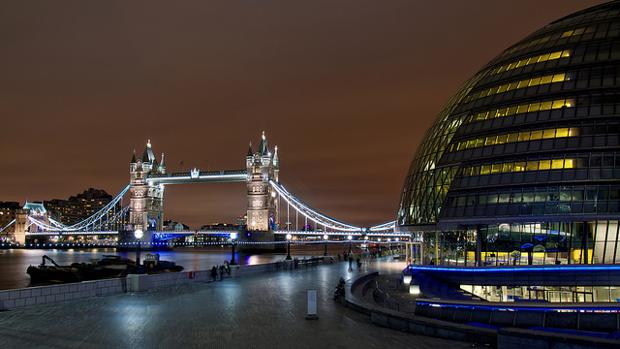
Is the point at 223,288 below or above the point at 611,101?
below

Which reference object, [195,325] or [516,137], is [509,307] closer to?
[195,325]

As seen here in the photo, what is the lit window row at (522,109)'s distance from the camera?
163 feet

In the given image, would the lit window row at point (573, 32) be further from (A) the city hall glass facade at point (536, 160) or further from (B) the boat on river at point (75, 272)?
(B) the boat on river at point (75, 272)

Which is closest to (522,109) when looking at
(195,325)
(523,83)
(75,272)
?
(523,83)

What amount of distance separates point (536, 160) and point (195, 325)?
112ft

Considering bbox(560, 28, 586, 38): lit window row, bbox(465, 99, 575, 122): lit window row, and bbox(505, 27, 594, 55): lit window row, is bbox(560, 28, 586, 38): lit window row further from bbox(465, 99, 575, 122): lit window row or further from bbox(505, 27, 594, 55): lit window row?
bbox(465, 99, 575, 122): lit window row

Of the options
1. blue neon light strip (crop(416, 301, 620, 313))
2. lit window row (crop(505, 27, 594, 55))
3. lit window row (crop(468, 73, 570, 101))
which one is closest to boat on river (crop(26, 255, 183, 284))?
lit window row (crop(468, 73, 570, 101))

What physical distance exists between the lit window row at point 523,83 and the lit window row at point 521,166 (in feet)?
26.2

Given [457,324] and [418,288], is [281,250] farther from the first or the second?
[457,324]

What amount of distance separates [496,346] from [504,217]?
101 feet

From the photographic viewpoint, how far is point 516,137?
51.2m

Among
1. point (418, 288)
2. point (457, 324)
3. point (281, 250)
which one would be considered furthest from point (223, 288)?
point (281, 250)

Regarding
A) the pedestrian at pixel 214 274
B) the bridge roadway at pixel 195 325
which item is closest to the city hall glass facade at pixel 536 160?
the bridge roadway at pixel 195 325

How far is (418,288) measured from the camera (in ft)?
147
